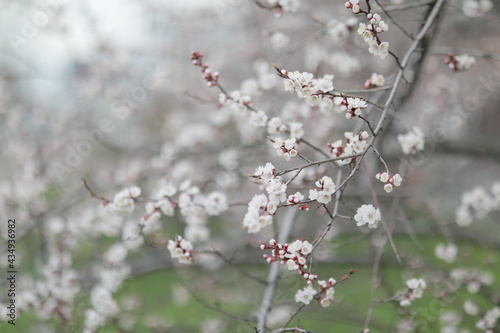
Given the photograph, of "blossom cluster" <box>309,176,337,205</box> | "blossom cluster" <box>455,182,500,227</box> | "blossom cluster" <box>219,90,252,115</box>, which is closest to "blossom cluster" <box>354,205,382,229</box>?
"blossom cluster" <box>309,176,337,205</box>

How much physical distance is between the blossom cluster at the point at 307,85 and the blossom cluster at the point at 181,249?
0.95 meters

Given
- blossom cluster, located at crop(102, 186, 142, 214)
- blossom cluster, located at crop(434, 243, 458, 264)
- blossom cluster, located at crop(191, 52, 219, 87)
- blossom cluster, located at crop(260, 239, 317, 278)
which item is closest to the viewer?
blossom cluster, located at crop(260, 239, 317, 278)

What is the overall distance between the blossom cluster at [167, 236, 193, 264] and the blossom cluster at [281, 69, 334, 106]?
95cm

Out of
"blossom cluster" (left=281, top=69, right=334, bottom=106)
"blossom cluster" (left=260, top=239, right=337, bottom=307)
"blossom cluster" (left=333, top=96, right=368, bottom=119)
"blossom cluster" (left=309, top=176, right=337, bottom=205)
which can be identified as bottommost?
"blossom cluster" (left=260, top=239, right=337, bottom=307)

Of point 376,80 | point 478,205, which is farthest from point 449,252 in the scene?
point 376,80

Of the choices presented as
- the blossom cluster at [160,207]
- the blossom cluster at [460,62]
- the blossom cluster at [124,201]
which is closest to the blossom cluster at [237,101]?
the blossom cluster at [160,207]

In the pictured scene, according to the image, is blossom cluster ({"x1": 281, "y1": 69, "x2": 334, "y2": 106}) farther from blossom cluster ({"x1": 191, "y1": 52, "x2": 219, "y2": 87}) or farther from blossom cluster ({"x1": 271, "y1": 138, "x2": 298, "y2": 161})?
blossom cluster ({"x1": 191, "y1": 52, "x2": 219, "y2": 87})

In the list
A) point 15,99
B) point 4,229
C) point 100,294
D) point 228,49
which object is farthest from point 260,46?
point 100,294

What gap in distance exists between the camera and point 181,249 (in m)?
2.25

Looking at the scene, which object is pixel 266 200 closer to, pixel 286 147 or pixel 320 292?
pixel 286 147

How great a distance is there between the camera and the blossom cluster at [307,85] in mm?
1906

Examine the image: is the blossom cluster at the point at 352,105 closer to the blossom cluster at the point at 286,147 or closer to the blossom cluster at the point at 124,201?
the blossom cluster at the point at 286,147

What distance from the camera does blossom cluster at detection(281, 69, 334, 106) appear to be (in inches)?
75.0

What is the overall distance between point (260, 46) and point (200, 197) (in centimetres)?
426
